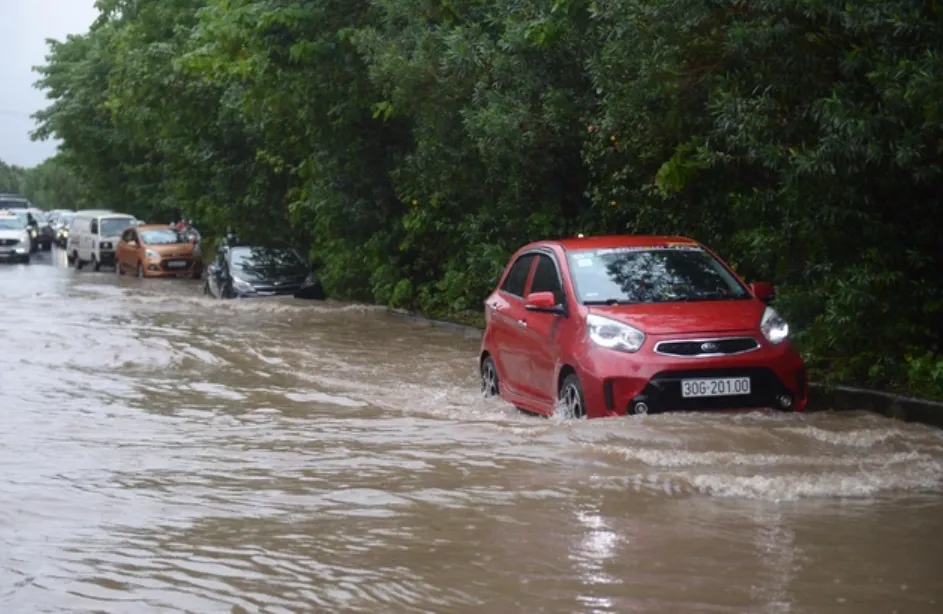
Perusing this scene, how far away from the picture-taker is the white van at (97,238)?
1887 inches

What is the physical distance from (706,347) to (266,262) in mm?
19393

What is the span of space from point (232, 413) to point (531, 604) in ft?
22.3

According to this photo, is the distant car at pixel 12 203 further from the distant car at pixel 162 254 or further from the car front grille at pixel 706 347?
the car front grille at pixel 706 347

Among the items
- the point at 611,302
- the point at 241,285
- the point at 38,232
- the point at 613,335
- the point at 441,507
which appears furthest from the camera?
the point at 38,232

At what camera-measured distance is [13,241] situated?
51844 mm

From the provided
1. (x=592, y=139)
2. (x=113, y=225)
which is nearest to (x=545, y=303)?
(x=592, y=139)

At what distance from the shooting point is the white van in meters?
47.9

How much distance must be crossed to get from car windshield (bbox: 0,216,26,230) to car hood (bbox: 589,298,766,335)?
45.0 meters

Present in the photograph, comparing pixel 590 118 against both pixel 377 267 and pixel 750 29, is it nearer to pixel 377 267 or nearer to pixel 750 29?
pixel 750 29

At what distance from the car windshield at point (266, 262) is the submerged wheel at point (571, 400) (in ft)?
58.9

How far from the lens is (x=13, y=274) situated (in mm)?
43531

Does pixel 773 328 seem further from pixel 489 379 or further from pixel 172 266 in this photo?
pixel 172 266

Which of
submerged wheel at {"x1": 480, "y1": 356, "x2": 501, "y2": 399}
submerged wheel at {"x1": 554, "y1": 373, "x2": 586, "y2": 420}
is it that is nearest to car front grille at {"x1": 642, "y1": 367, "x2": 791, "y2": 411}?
submerged wheel at {"x1": 554, "y1": 373, "x2": 586, "y2": 420}

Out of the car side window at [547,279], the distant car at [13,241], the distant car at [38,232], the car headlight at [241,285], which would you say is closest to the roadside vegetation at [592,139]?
the car headlight at [241,285]
